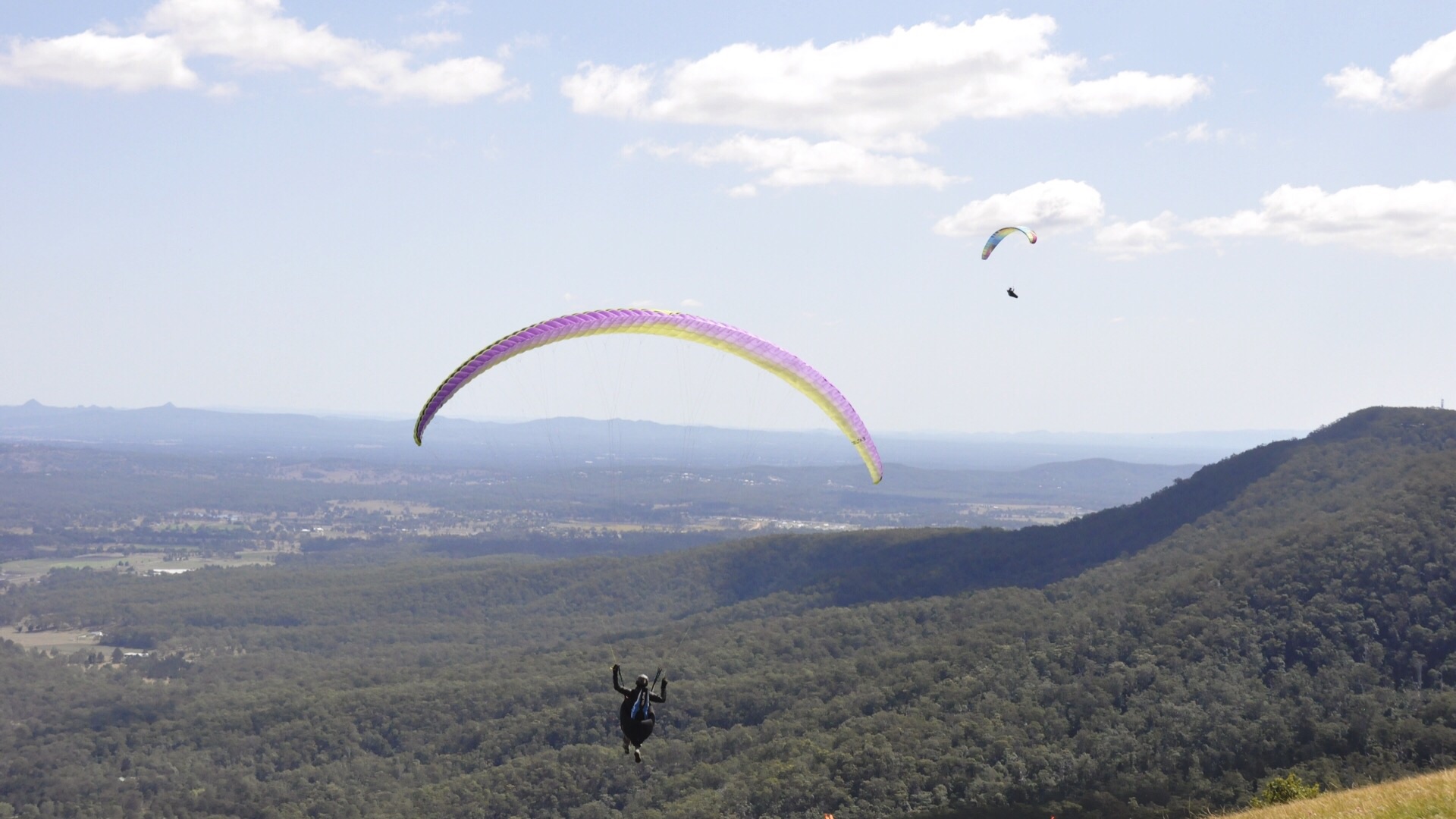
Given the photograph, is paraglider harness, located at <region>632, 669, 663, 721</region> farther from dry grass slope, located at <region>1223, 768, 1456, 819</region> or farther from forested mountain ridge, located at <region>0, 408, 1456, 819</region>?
forested mountain ridge, located at <region>0, 408, 1456, 819</region>

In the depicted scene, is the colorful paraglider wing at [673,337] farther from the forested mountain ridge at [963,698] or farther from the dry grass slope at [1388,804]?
the forested mountain ridge at [963,698]

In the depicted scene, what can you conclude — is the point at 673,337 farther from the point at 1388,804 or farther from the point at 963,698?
the point at 963,698

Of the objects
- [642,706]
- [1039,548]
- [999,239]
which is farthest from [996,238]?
[1039,548]

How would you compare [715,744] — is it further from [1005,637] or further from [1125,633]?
[1125,633]

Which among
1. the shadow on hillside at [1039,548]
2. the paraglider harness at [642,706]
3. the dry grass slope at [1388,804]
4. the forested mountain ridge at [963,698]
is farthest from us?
the shadow on hillside at [1039,548]

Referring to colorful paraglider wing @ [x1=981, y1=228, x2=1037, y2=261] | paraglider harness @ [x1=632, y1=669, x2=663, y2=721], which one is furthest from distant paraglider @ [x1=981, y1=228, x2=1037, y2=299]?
paraglider harness @ [x1=632, y1=669, x2=663, y2=721]

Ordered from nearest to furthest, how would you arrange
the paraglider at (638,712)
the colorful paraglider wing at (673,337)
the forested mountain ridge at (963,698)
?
the paraglider at (638,712), the colorful paraglider wing at (673,337), the forested mountain ridge at (963,698)

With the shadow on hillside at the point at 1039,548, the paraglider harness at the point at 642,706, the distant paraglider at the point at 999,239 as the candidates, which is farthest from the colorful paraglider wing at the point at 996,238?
the shadow on hillside at the point at 1039,548
